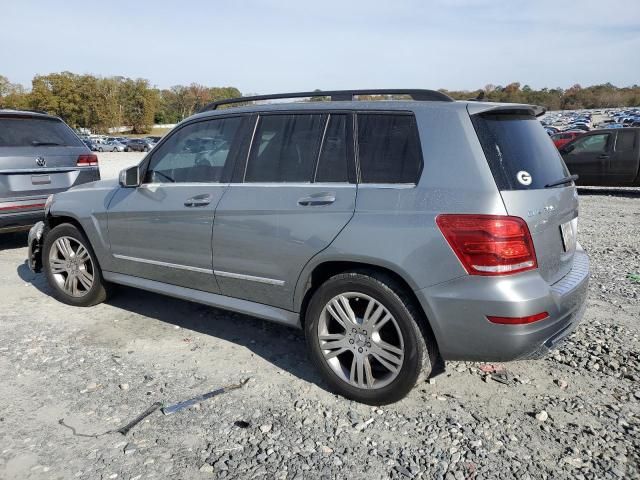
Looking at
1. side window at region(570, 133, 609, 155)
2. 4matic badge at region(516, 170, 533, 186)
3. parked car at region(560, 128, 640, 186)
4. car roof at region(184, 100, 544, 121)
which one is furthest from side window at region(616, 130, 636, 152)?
4matic badge at region(516, 170, 533, 186)

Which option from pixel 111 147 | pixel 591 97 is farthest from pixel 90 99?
pixel 591 97

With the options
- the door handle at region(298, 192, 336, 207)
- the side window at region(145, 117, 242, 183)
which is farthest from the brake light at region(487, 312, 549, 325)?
the side window at region(145, 117, 242, 183)

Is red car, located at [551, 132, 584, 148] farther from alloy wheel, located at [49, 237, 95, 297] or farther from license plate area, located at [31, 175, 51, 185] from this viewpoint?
alloy wheel, located at [49, 237, 95, 297]

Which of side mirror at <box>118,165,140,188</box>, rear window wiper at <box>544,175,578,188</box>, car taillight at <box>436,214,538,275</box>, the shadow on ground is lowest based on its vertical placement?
the shadow on ground

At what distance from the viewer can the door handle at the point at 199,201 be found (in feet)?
12.5

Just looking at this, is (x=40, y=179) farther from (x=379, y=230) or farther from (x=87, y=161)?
(x=379, y=230)

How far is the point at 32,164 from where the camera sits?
6629mm

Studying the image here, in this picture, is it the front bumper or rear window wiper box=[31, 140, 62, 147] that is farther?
rear window wiper box=[31, 140, 62, 147]

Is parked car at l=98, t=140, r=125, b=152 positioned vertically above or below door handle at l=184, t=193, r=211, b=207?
below

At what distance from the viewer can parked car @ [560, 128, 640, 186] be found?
41.7 feet

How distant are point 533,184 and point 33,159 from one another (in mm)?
5971

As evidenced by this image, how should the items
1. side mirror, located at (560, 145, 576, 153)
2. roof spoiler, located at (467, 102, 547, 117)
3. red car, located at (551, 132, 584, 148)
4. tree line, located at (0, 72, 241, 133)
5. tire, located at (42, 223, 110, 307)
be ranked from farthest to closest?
tree line, located at (0, 72, 241, 133), red car, located at (551, 132, 584, 148), side mirror, located at (560, 145, 576, 153), tire, located at (42, 223, 110, 307), roof spoiler, located at (467, 102, 547, 117)

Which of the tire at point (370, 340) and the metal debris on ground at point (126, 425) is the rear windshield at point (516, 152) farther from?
the metal debris on ground at point (126, 425)

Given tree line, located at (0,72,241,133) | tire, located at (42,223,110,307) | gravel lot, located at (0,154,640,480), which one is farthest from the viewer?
tree line, located at (0,72,241,133)
